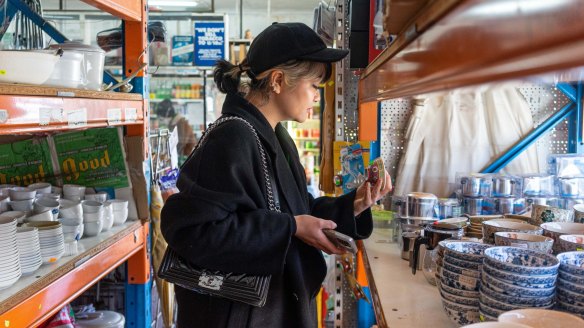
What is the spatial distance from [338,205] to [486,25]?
4.75 ft

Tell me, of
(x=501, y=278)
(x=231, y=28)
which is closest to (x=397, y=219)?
(x=501, y=278)

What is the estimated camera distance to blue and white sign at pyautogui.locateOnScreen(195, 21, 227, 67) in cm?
621

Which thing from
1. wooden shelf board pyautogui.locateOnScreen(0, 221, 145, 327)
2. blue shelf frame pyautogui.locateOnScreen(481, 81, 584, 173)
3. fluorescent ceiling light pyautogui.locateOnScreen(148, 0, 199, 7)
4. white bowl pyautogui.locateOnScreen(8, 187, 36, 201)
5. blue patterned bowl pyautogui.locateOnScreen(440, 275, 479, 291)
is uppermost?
fluorescent ceiling light pyautogui.locateOnScreen(148, 0, 199, 7)

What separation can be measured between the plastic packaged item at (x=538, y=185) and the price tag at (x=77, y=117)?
1683 mm

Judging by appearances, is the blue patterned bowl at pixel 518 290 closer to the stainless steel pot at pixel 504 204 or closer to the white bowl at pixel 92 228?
the stainless steel pot at pixel 504 204

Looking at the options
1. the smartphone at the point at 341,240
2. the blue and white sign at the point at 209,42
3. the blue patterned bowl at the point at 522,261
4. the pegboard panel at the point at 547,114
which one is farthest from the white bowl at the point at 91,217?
the blue and white sign at the point at 209,42

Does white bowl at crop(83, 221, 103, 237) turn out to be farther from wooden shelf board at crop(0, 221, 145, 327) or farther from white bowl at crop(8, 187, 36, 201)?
white bowl at crop(8, 187, 36, 201)

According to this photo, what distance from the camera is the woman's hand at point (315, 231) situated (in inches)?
55.5

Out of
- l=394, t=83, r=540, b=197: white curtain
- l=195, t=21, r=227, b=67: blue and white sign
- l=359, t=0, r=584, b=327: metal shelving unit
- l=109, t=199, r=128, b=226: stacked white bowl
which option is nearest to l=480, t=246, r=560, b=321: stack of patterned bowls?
l=359, t=0, r=584, b=327: metal shelving unit

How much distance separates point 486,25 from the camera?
0.38m

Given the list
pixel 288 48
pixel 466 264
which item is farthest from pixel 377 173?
pixel 466 264

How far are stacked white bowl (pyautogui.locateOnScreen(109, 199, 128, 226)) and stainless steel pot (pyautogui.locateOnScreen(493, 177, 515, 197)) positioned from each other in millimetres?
1481

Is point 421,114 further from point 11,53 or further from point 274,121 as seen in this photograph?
point 11,53

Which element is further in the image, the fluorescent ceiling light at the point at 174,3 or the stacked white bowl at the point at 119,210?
the fluorescent ceiling light at the point at 174,3
